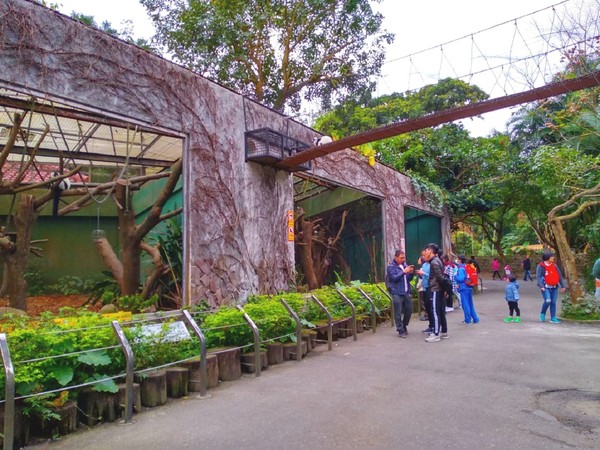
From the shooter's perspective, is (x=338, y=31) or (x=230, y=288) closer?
(x=230, y=288)

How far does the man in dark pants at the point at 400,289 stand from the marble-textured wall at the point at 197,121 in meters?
1.93

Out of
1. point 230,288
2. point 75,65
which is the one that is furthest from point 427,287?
point 75,65

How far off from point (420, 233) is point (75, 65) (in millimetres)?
14043

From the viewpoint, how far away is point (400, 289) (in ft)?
27.4

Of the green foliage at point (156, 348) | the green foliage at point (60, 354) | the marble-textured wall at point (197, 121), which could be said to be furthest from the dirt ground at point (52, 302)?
the green foliage at point (60, 354)

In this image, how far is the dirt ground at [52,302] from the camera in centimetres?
1038

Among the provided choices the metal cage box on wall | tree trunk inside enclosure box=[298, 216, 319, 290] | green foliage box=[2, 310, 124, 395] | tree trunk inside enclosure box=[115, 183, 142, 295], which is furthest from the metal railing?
tree trunk inside enclosure box=[298, 216, 319, 290]

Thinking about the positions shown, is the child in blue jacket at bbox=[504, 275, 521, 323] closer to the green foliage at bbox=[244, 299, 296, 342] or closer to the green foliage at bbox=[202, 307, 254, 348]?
the green foliage at bbox=[244, 299, 296, 342]

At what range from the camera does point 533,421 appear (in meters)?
3.96

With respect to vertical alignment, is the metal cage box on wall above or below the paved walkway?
above

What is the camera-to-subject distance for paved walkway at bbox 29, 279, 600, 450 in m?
3.61

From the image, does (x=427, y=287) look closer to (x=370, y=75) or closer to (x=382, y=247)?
(x=382, y=247)

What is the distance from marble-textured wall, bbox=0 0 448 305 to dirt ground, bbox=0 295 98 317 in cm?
428

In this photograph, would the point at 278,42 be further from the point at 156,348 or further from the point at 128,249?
the point at 156,348
